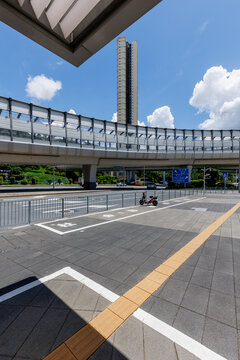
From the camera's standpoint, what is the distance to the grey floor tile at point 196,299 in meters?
3.00

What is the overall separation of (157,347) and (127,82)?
13491 cm

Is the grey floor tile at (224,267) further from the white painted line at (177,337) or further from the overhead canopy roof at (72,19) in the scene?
the overhead canopy roof at (72,19)

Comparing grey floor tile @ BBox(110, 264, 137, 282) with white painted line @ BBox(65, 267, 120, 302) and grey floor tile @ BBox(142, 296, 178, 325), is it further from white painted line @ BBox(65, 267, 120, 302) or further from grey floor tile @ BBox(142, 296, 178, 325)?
grey floor tile @ BBox(142, 296, 178, 325)

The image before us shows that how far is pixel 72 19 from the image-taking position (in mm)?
3246

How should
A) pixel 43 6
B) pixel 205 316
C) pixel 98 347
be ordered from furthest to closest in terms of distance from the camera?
pixel 43 6 < pixel 205 316 < pixel 98 347

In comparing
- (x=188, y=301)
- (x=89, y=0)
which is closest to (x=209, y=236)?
(x=188, y=301)

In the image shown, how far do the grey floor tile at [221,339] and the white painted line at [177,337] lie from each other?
0.10 metres

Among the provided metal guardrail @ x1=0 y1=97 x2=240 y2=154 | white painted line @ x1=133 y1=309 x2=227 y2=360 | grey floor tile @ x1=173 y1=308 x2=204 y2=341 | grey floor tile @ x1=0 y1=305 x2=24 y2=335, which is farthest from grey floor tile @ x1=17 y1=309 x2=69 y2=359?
metal guardrail @ x1=0 y1=97 x2=240 y2=154

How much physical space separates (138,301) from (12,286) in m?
2.75

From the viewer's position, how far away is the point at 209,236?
695 centimetres

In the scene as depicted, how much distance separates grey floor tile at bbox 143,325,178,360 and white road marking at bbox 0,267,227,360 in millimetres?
82

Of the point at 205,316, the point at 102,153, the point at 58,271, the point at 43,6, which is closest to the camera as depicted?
the point at 205,316

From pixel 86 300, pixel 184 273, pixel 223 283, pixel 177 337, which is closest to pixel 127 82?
pixel 184 273

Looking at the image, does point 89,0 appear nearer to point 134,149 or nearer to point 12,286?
point 12,286
